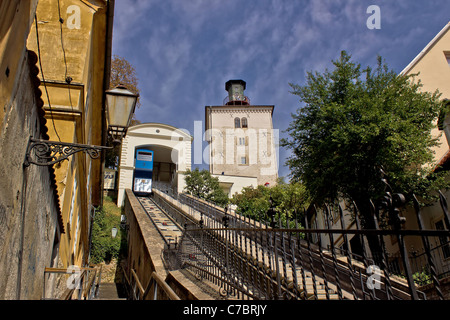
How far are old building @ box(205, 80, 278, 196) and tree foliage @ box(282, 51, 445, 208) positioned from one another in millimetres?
26943

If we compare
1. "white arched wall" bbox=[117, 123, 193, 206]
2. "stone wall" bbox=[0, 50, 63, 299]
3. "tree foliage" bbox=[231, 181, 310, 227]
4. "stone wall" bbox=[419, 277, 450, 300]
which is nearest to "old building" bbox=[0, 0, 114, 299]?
"stone wall" bbox=[0, 50, 63, 299]

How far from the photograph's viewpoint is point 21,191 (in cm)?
299

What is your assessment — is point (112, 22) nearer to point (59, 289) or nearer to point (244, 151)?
point (59, 289)

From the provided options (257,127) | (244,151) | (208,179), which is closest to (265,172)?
(244,151)

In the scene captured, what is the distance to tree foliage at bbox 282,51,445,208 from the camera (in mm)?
10828

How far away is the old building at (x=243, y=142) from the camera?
137ft

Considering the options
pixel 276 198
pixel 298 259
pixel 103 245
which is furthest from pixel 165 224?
pixel 276 198

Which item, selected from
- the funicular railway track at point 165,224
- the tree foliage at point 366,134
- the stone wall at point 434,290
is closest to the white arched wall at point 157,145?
the funicular railway track at point 165,224

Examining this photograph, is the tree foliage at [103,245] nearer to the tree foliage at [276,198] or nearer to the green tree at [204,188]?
the tree foliage at [276,198]

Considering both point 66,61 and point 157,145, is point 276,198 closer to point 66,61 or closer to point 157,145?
point 157,145

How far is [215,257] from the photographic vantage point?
630cm

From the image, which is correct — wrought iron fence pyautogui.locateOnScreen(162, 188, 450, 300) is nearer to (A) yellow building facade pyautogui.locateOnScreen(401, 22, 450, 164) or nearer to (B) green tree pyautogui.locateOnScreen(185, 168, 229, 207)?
(A) yellow building facade pyautogui.locateOnScreen(401, 22, 450, 164)

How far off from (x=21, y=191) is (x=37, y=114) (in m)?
0.85
